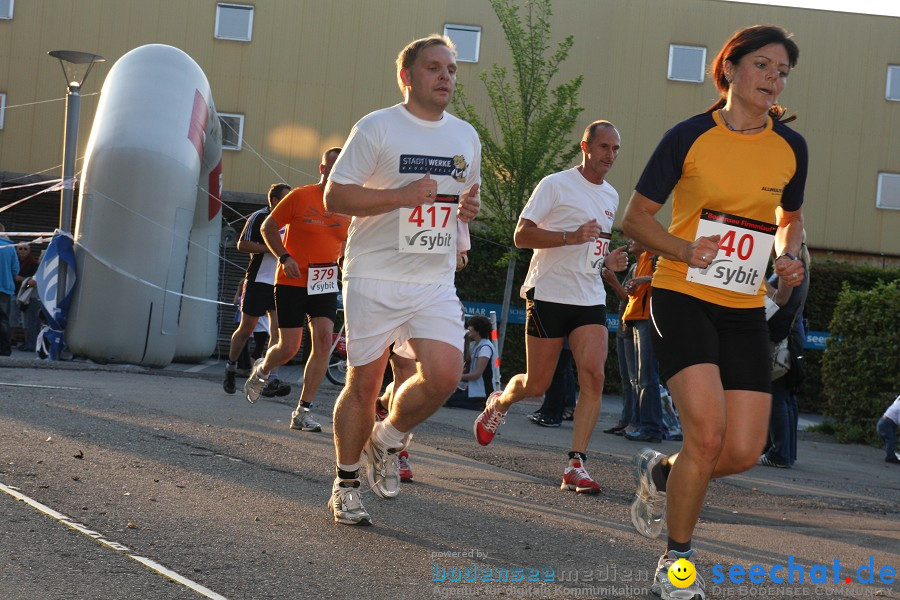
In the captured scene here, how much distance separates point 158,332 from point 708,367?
12.6 m

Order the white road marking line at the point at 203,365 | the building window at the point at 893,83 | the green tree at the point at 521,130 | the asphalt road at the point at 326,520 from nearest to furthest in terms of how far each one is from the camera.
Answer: the asphalt road at the point at 326,520
the white road marking line at the point at 203,365
the green tree at the point at 521,130
the building window at the point at 893,83

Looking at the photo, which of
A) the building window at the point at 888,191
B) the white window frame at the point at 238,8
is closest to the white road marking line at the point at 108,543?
the white window frame at the point at 238,8

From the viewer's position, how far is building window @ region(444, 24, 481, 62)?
93.1 feet

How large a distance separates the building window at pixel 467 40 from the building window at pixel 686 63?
4.76 m

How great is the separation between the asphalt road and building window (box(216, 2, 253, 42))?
770 inches

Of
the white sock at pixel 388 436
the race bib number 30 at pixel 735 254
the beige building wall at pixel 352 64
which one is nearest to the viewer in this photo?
the race bib number 30 at pixel 735 254

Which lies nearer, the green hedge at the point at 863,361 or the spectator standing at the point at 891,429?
the spectator standing at the point at 891,429

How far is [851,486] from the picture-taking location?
355 inches

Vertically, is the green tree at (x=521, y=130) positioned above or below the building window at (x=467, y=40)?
below

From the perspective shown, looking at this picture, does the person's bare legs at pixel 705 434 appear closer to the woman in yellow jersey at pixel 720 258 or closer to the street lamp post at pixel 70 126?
the woman in yellow jersey at pixel 720 258

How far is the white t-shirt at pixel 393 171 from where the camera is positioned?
528 cm

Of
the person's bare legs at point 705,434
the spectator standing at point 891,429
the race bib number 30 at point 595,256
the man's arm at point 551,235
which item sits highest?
the man's arm at point 551,235

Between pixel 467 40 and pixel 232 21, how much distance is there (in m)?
5.70

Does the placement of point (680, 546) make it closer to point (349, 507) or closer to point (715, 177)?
point (715, 177)
